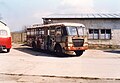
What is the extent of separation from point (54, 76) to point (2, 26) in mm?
13145

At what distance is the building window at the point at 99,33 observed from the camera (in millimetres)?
33125

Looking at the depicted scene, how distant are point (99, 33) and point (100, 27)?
2.30 feet

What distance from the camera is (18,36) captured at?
4547cm

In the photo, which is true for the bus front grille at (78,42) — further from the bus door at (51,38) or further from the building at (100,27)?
the building at (100,27)

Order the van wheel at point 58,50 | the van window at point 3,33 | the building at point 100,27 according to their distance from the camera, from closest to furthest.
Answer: the van wheel at point 58,50
the van window at point 3,33
the building at point 100,27

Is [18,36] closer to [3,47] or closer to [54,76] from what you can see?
[3,47]

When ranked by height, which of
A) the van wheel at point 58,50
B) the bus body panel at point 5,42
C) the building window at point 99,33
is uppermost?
the building window at point 99,33

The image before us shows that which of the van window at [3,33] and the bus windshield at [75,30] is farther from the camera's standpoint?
the van window at [3,33]

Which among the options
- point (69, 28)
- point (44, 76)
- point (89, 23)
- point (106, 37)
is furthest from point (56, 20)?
point (44, 76)

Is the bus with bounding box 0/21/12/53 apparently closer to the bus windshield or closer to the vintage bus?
the vintage bus

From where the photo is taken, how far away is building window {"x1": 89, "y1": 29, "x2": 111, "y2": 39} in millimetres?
33125

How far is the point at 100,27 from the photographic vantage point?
109 ft

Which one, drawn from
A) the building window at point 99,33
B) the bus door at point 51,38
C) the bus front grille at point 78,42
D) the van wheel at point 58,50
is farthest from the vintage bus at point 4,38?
the building window at point 99,33

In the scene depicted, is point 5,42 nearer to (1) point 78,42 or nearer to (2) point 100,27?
(1) point 78,42
